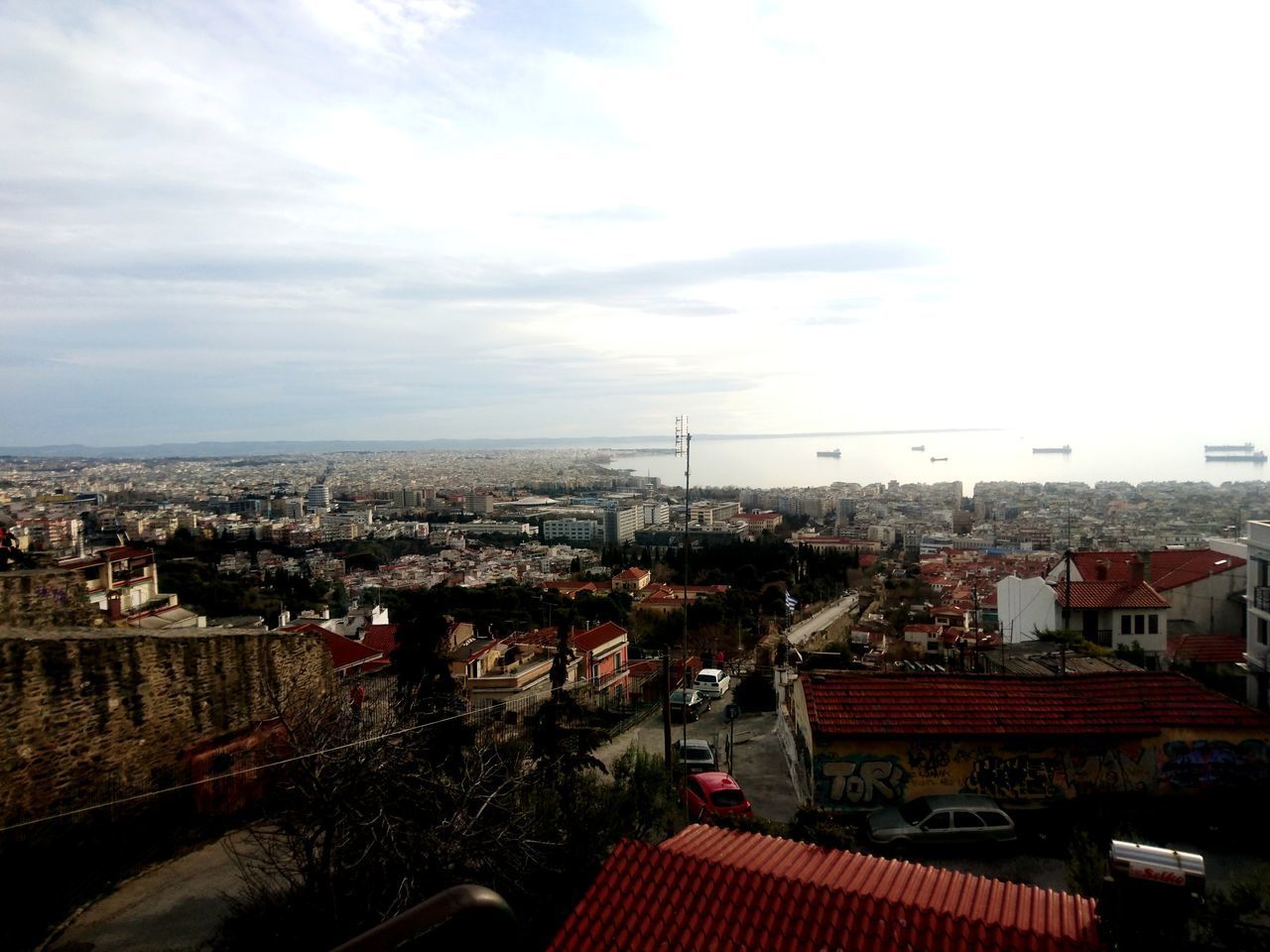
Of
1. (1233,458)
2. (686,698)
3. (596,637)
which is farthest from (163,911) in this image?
(1233,458)

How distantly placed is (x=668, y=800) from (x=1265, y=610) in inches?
398

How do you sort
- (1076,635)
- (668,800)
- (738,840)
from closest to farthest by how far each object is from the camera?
1. (738,840)
2. (668,800)
3. (1076,635)

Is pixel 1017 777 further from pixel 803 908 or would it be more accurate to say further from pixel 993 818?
pixel 803 908

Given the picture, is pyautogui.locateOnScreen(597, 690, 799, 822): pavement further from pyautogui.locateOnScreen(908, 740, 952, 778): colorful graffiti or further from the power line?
the power line

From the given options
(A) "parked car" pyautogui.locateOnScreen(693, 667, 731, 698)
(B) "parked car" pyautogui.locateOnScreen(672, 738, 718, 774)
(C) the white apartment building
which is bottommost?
(C) the white apartment building

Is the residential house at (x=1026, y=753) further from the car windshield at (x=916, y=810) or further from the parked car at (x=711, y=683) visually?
the parked car at (x=711, y=683)

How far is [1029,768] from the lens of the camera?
798 cm

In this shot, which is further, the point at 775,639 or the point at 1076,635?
the point at 775,639

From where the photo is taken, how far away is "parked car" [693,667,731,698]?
1388 centimetres

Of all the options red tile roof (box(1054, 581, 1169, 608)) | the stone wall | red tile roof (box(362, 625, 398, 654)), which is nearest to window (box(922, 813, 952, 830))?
the stone wall

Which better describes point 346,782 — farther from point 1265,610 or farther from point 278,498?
point 278,498

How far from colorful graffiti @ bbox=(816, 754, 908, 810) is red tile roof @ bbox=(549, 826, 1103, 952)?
368 cm

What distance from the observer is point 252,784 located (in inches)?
272

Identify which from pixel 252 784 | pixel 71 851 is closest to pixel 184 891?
pixel 71 851
